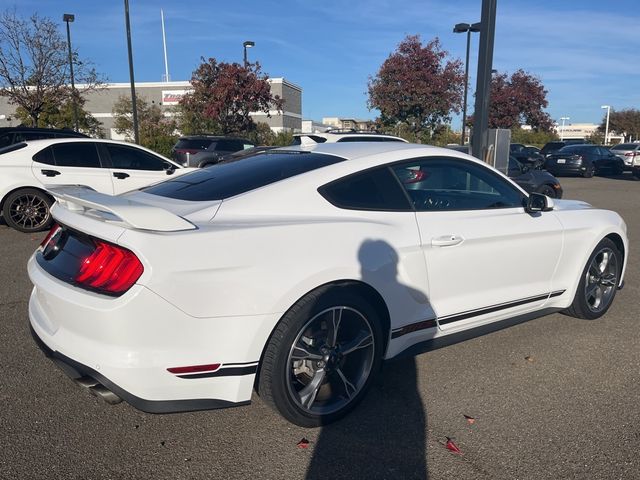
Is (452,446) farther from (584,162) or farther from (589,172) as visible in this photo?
(589,172)

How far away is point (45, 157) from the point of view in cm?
865

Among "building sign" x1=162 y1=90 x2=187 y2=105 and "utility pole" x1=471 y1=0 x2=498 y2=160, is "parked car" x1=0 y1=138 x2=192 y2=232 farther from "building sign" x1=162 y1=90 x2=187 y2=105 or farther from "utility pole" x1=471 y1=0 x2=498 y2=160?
"building sign" x1=162 y1=90 x2=187 y2=105

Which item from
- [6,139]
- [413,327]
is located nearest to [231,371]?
[413,327]

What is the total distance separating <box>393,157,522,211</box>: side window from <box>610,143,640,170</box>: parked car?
23954 mm

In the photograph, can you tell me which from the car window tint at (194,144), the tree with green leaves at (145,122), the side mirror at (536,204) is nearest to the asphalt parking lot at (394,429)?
the side mirror at (536,204)

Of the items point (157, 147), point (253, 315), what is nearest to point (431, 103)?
point (157, 147)

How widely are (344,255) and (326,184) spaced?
51cm

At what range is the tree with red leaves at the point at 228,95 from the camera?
2542 cm

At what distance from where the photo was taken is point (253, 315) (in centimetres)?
267

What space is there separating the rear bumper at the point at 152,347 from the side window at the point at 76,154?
21.9 feet

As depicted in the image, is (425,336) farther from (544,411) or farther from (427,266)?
(544,411)

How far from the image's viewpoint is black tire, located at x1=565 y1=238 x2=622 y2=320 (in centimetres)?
461

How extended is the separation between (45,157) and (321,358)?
7.37 metres

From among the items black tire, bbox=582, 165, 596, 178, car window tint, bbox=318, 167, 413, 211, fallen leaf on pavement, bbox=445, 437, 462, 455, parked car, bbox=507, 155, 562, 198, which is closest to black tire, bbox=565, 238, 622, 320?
car window tint, bbox=318, 167, 413, 211
